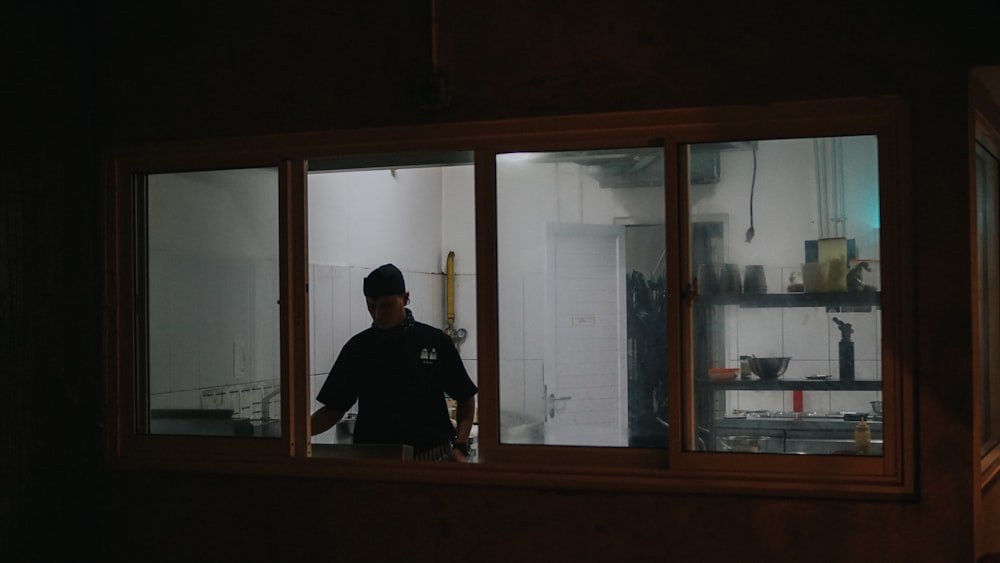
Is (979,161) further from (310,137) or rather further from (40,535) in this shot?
(40,535)

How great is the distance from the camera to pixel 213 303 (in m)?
3.32

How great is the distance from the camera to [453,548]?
2916 mm

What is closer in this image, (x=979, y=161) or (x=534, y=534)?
(x=534, y=534)

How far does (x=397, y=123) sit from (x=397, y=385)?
1.16 metres

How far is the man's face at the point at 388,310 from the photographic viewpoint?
→ 371 cm

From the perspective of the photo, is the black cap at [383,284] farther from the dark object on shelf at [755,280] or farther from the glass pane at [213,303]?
the dark object on shelf at [755,280]

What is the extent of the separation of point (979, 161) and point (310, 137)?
7.98ft

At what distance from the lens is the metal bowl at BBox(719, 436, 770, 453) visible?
2.72 m

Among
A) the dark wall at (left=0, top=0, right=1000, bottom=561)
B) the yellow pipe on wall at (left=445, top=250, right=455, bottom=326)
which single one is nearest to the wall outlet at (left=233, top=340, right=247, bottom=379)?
the dark wall at (left=0, top=0, right=1000, bottom=561)

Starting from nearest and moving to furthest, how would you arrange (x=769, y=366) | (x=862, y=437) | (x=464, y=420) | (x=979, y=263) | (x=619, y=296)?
(x=862, y=437)
(x=769, y=366)
(x=619, y=296)
(x=979, y=263)
(x=464, y=420)

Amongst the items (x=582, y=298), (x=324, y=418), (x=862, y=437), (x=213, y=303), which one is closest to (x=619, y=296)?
(x=582, y=298)

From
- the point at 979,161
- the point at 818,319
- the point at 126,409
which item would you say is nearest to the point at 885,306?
the point at 818,319

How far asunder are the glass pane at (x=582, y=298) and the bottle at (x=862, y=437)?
586 mm

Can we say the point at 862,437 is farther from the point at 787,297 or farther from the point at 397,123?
the point at 397,123
